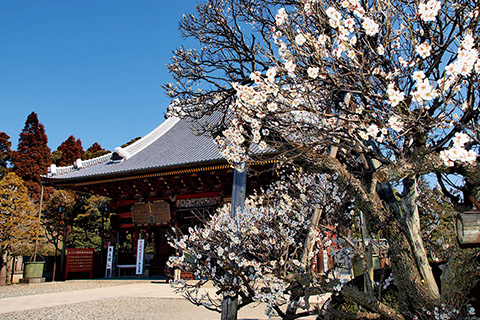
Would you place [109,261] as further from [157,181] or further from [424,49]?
[424,49]

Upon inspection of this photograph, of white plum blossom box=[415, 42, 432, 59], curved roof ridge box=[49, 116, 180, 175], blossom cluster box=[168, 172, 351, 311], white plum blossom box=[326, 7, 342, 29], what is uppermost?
curved roof ridge box=[49, 116, 180, 175]

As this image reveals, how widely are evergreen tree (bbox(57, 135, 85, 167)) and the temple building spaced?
2027 centimetres

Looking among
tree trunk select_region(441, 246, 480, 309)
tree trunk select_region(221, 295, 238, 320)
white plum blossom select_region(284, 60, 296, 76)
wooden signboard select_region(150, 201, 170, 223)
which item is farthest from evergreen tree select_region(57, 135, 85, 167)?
tree trunk select_region(441, 246, 480, 309)

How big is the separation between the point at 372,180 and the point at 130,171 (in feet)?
30.7

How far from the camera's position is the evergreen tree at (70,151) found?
104ft

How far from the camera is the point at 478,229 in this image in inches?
88.7

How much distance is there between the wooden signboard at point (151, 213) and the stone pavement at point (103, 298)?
9.59 feet

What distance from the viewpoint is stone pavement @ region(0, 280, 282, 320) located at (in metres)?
6.31

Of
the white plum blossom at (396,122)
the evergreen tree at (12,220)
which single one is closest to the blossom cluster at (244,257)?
the white plum blossom at (396,122)

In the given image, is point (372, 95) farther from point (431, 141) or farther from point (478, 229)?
point (478, 229)

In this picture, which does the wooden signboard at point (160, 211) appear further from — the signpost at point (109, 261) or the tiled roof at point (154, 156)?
Answer: the signpost at point (109, 261)

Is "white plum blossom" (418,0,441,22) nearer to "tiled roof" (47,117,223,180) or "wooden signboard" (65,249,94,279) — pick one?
"tiled roof" (47,117,223,180)

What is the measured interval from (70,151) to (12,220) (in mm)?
22488

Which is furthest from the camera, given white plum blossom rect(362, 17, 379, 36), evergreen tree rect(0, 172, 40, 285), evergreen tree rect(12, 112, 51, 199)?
evergreen tree rect(12, 112, 51, 199)
